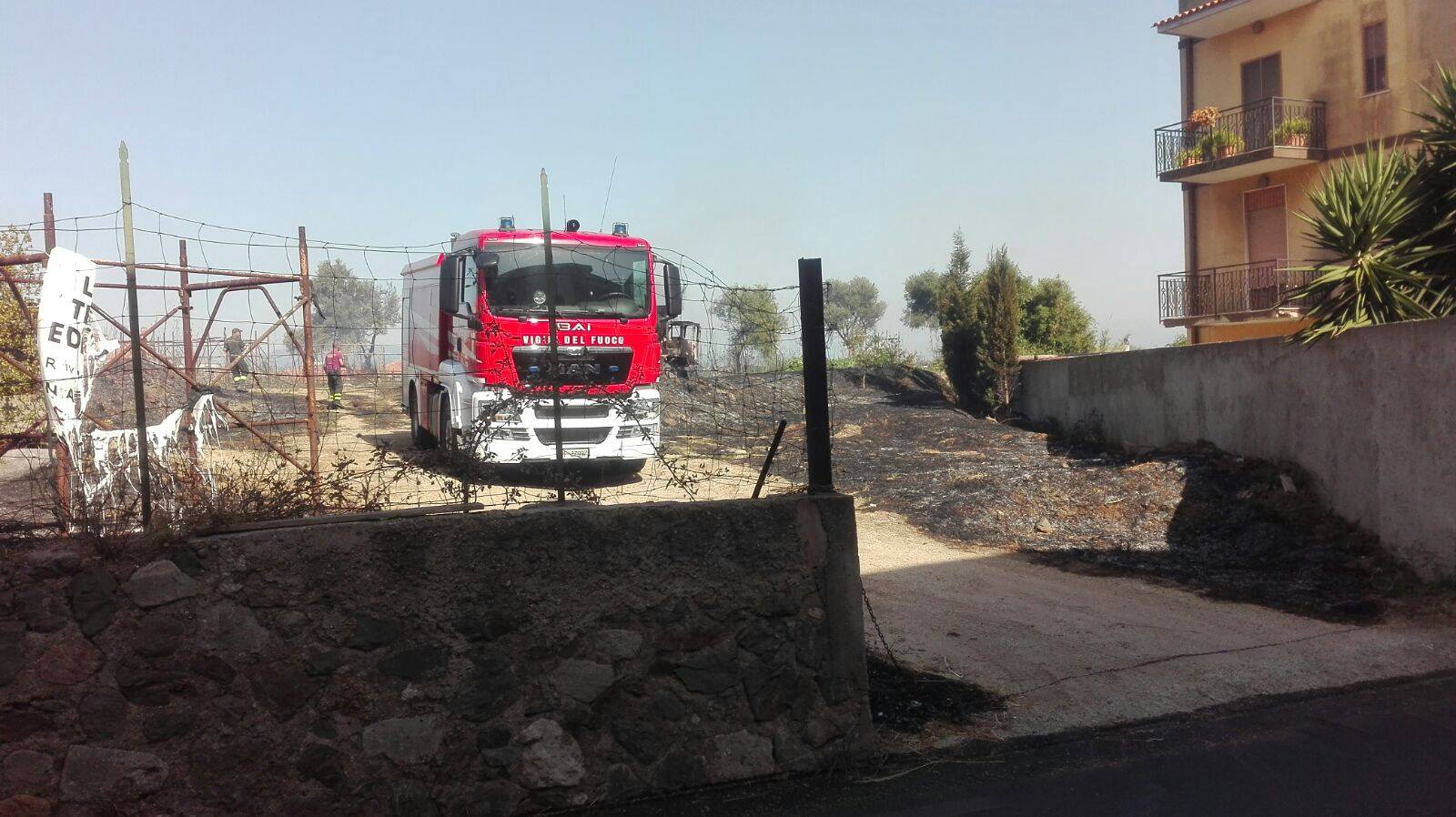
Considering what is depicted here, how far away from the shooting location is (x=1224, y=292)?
2269 centimetres

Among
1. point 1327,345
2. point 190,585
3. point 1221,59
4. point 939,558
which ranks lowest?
point 939,558

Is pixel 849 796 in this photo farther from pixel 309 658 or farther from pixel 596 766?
pixel 309 658

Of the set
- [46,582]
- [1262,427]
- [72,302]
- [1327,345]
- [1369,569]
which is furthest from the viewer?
[1262,427]

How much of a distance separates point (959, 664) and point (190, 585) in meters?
4.42

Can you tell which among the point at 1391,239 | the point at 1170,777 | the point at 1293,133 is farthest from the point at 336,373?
the point at 1293,133

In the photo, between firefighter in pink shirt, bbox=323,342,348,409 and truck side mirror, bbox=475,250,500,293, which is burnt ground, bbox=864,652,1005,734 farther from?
truck side mirror, bbox=475,250,500,293

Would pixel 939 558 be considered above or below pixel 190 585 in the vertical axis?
below

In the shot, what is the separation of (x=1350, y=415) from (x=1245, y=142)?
13861mm

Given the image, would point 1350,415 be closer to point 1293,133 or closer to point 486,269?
point 486,269

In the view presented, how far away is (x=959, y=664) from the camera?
661 centimetres

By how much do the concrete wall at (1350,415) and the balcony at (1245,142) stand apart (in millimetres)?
8598

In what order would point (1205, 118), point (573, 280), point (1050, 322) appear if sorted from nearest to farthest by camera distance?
point (573, 280)
point (1205, 118)
point (1050, 322)

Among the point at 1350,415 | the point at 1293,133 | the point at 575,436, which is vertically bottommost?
the point at 1350,415

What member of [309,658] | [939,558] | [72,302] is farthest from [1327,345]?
[72,302]
